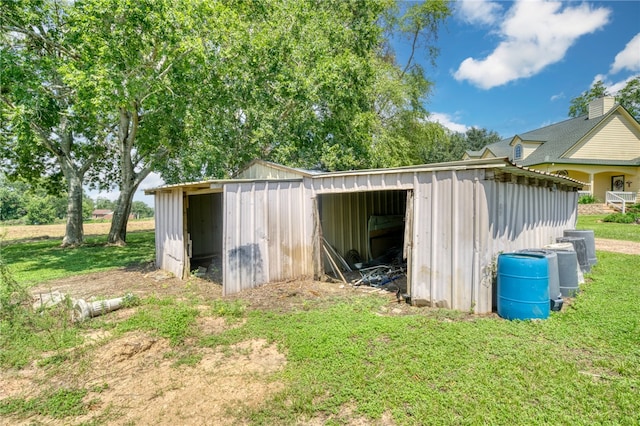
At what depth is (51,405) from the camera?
278cm

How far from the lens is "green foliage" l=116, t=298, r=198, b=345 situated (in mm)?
4223

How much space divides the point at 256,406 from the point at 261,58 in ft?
36.4

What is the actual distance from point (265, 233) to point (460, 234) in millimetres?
3676

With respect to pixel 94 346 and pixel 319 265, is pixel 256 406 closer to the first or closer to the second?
pixel 94 346

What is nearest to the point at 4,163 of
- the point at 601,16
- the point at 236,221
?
the point at 236,221

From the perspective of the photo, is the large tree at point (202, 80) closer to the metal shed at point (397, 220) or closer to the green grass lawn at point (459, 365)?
the metal shed at point (397, 220)

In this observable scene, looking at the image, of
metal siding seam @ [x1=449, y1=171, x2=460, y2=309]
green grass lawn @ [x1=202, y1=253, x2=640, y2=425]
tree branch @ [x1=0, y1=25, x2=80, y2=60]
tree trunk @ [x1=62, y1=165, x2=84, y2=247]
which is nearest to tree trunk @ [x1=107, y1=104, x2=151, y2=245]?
tree trunk @ [x1=62, y1=165, x2=84, y2=247]

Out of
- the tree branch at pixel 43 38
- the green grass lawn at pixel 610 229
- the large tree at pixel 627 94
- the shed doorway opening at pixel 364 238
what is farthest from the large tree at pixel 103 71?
the large tree at pixel 627 94

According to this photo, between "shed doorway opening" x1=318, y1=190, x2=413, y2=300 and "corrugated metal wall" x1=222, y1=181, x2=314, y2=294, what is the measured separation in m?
0.62

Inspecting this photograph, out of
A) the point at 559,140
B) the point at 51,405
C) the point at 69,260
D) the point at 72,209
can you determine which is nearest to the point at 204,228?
the point at 69,260

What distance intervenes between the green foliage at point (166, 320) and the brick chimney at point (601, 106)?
2727cm

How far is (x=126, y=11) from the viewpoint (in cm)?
897

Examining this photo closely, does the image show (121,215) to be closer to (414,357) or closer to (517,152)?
(414,357)

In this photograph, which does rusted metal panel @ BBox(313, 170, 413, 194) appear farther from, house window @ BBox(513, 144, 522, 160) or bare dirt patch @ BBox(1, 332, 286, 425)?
house window @ BBox(513, 144, 522, 160)
